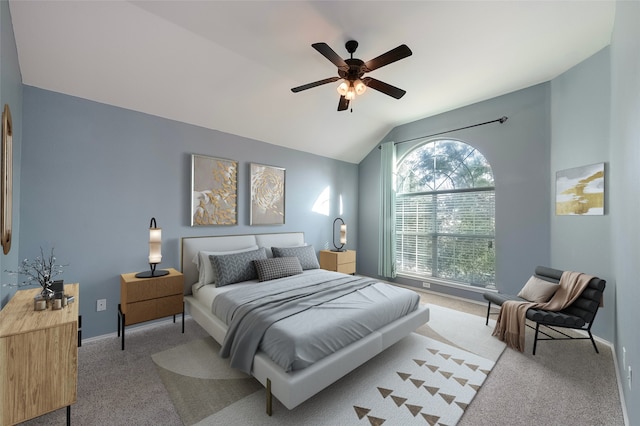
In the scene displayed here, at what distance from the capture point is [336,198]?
212 inches

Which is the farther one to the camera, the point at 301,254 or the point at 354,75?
the point at 301,254

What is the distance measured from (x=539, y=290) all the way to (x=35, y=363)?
4.34m

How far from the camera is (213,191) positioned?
3646 mm

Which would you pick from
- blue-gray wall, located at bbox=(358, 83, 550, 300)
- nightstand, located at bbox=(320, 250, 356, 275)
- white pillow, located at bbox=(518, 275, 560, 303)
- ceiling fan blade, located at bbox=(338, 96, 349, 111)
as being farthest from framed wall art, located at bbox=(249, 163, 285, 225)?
white pillow, located at bbox=(518, 275, 560, 303)

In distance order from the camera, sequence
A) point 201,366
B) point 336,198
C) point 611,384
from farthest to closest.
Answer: point 336,198
point 201,366
point 611,384

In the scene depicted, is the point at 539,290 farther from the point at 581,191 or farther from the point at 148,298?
the point at 148,298

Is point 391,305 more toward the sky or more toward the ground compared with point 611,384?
more toward the sky

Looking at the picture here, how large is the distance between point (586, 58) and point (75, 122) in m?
5.68

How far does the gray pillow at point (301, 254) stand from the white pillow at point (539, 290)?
8.70 ft

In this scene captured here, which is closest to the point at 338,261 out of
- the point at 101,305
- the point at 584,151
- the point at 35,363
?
the point at 101,305

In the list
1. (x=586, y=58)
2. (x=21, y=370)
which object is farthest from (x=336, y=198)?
(x=21, y=370)

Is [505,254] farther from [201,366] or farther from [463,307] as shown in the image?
[201,366]

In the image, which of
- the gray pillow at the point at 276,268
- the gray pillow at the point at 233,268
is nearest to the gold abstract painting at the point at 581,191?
the gray pillow at the point at 276,268

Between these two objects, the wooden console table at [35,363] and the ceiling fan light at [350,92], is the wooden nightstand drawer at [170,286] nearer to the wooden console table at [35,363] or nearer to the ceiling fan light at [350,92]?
the wooden console table at [35,363]
